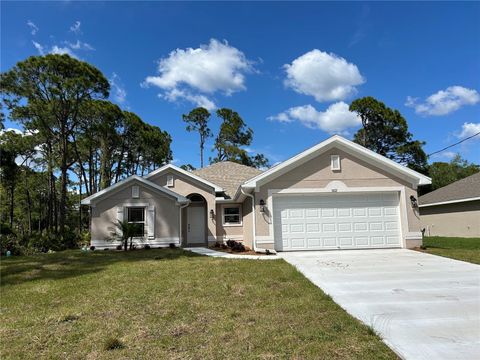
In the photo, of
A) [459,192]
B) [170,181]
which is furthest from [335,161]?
[459,192]

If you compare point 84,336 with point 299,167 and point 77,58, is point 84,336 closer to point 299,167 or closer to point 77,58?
point 299,167

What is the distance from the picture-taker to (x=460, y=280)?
7.15m

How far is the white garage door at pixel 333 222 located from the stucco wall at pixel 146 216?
581cm

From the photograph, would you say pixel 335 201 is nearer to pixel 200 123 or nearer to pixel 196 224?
pixel 196 224

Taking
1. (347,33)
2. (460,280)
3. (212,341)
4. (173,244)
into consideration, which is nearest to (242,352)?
(212,341)

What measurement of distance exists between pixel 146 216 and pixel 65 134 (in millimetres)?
11888

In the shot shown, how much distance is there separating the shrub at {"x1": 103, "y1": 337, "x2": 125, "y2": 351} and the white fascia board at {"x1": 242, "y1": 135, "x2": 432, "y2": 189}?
8.98 metres

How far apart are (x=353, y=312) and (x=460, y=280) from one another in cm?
370

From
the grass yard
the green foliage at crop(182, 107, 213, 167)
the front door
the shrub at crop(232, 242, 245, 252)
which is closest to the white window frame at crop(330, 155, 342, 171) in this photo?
the shrub at crop(232, 242, 245, 252)

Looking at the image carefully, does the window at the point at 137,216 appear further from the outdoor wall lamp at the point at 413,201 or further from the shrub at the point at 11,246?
the outdoor wall lamp at the point at 413,201

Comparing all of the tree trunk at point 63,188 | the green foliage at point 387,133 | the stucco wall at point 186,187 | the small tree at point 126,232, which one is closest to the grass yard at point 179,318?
the small tree at point 126,232

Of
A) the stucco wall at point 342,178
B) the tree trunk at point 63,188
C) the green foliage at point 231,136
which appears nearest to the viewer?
the stucco wall at point 342,178

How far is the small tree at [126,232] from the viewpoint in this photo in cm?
1446

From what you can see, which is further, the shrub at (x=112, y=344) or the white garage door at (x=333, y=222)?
the white garage door at (x=333, y=222)
